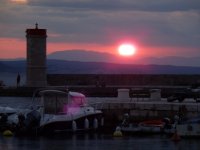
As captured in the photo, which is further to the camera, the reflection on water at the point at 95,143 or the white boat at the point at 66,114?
the white boat at the point at 66,114

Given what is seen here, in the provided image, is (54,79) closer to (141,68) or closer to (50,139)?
(50,139)

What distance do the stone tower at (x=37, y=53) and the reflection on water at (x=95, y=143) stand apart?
35.9 m

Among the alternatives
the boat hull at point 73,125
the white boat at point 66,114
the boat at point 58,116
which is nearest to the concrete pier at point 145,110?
the boat at point 58,116

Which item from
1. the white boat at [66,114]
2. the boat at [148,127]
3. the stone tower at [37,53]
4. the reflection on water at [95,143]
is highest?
the stone tower at [37,53]

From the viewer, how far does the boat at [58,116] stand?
41.9 meters

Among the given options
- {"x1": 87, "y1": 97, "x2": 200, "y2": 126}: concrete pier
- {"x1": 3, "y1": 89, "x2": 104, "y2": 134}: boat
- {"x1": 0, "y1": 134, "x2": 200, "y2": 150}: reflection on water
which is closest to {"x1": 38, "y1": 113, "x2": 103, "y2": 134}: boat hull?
{"x1": 3, "y1": 89, "x2": 104, "y2": 134}: boat

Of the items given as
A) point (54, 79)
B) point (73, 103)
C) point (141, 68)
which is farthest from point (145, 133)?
point (141, 68)

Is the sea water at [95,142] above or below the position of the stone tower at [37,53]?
below

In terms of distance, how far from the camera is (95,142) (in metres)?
37.6

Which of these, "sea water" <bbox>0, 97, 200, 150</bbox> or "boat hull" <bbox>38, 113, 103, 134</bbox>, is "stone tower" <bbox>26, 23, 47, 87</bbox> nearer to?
"boat hull" <bbox>38, 113, 103, 134</bbox>

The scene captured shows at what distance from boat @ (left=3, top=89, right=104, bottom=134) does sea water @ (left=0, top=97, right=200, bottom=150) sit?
47.5 inches

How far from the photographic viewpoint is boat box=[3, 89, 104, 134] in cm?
4194

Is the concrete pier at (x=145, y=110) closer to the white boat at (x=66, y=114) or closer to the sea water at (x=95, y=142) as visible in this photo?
the white boat at (x=66, y=114)

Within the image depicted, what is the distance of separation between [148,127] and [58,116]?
466 cm
